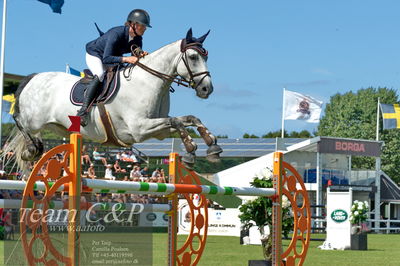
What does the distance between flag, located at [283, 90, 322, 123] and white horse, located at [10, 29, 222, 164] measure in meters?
26.4

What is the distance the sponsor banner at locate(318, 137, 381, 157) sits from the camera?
2953 centimetres

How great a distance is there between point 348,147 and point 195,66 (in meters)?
24.4

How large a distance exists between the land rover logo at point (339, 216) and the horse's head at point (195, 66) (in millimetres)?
9758

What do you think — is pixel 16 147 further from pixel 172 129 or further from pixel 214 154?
pixel 214 154

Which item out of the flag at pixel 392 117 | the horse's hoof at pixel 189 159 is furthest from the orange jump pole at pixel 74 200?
the flag at pixel 392 117

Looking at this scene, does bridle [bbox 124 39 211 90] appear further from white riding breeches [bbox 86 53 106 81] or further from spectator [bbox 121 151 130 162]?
spectator [bbox 121 151 130 162]

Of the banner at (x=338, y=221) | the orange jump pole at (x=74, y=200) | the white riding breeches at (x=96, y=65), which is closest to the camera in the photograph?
the orange jump pole at (x=74, y=200)

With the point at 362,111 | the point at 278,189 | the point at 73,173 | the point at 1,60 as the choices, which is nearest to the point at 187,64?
the point at 278,189

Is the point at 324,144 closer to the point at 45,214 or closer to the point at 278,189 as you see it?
the point at 278,189

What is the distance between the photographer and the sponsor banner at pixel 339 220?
15.6 meters

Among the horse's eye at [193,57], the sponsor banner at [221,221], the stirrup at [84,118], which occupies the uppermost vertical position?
the horse's eye at [193,57]

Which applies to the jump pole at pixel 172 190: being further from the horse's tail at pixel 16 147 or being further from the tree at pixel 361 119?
the tree at pixel 361 119

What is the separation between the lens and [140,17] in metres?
6.74

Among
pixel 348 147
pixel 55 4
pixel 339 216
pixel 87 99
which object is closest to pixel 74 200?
pixel 87 99
